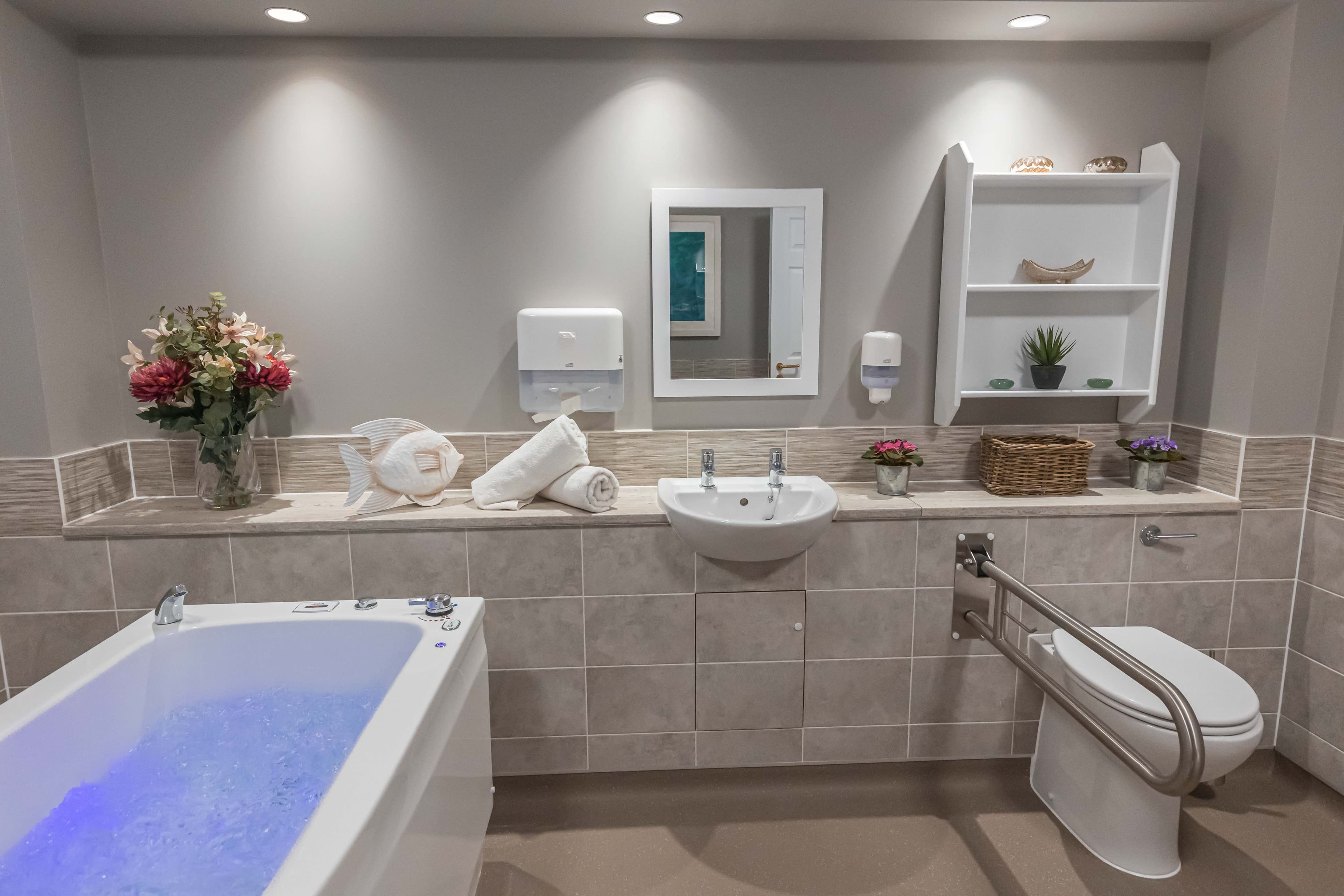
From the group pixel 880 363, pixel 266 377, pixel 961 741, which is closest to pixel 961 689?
pixel 961 741

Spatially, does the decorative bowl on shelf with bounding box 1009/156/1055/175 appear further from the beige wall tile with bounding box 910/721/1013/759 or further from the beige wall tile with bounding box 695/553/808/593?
the beige wall tile with bounding box 910/721/1013/759

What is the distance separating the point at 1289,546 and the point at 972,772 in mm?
1215

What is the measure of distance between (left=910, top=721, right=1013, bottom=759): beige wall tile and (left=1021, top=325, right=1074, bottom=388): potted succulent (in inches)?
44.0

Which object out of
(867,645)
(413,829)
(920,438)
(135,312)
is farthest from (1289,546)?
(135,312)

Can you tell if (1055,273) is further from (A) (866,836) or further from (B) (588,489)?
(A) (866,836)

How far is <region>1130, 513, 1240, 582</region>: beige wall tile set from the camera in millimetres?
2303

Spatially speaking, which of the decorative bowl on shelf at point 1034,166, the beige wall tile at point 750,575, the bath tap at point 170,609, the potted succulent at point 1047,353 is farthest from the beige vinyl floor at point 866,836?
Answer: the decorative bowl on shelf at point 1034,166

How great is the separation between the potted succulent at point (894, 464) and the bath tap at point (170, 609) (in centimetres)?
195

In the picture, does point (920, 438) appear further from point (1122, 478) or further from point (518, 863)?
point (518, 863)

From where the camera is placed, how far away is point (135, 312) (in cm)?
243

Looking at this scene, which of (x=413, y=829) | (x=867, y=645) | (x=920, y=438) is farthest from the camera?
(x=920, y=438)

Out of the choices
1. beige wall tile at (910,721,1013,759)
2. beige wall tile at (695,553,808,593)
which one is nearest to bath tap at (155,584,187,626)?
beige wall tile at (695,553,808,593)

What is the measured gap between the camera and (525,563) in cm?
221

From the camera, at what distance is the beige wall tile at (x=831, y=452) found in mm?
2584
